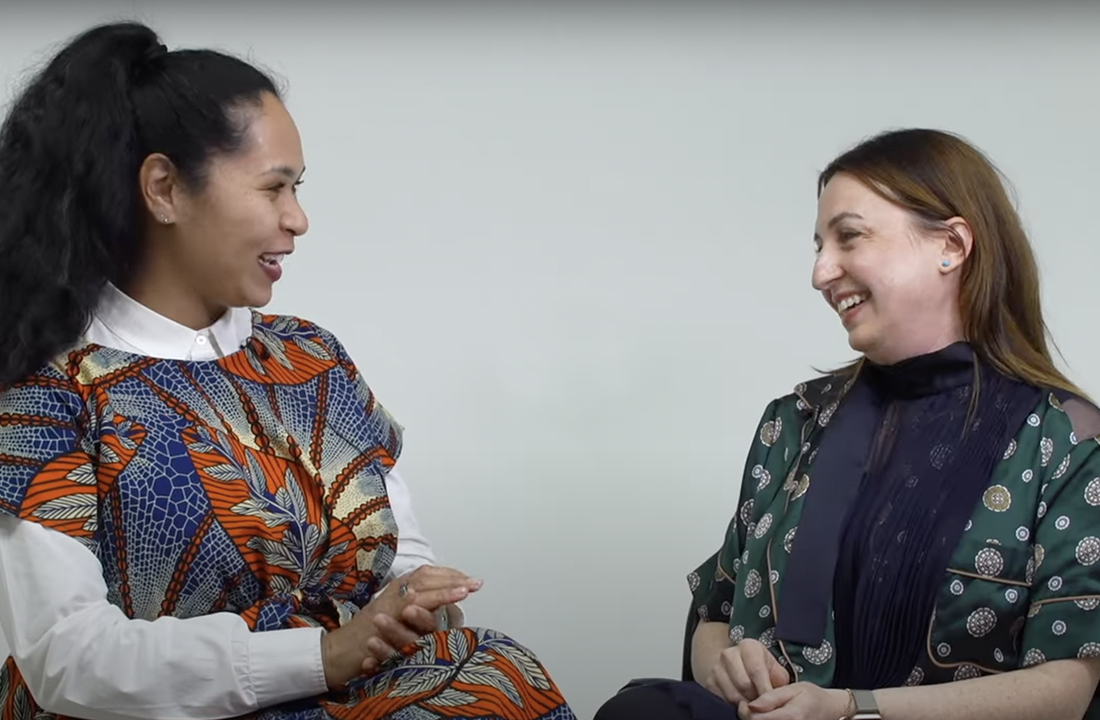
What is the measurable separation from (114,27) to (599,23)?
4.92 feet

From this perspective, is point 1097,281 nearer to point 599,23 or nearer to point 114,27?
point 599,23

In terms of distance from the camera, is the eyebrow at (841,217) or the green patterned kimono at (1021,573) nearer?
the green patterned kimono at (1021,573)

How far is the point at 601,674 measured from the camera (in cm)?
352

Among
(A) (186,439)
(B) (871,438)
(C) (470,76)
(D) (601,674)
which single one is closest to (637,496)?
(D) (601,674)

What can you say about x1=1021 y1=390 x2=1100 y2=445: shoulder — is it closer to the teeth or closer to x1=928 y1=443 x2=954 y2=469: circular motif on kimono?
x1=928 y1=443 x2=954 y2=469: circular motif on kimono

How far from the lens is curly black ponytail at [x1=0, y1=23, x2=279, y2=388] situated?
7.30ft

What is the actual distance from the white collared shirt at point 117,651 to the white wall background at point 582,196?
1.50m

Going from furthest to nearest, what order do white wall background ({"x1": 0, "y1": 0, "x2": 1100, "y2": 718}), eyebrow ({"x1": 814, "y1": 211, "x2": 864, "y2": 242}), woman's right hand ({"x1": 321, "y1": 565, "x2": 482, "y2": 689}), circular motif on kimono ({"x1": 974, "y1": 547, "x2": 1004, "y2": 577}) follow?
1. white wall background ({"x1": 0, "y1": 0, "x2": 1100, "y2": 718})
2. eyebrow ({"x1": 814, "y1": 211, "x2": 864, "y2": 242})
3. circular motif on kimono ({"x1": 974, "y1": 547, "x2": 1004, "y2": 577})
4. woman's right hand ({"x1": 321, "y1": 565, "x2": 482, "y2": 689})

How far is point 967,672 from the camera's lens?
2.19m

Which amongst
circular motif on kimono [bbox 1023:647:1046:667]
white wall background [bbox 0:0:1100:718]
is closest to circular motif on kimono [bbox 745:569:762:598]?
circular motif on kimono [bbox 1023:647:1046:667]

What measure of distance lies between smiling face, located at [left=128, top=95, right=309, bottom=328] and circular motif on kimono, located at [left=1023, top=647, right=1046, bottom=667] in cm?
105

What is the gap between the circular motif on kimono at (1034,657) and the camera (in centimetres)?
213

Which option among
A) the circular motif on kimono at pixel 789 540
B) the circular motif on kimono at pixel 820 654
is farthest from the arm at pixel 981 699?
the circular motif on kimono at pixel 789 540

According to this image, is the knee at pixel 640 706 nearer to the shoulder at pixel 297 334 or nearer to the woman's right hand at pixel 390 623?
the woman's right hand at pixel 390 623
